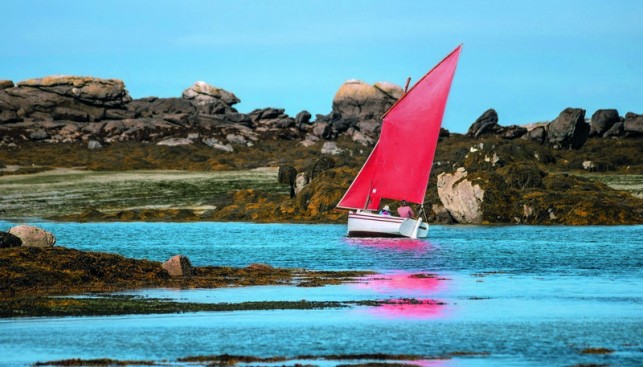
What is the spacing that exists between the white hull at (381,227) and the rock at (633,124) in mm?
74931

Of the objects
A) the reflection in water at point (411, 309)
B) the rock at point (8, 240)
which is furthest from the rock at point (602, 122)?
the reflection in water at point (411, 309)

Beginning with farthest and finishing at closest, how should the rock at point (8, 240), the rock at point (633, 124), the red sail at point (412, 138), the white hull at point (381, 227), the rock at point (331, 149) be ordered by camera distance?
the rock at point (331, 149), the rock at point (633, 124), the red sail at point (412, 138), the white hull at point (381, 227), the rock at point (8, 240)

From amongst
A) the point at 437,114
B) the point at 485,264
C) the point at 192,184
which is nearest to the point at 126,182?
the point at 192,184

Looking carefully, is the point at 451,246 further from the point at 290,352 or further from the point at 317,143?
the point at 317,143

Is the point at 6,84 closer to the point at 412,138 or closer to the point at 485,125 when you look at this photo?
the point at 485,125

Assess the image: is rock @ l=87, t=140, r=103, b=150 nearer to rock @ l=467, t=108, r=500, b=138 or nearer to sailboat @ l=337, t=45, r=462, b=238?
rock @ l=467, t=108, r=500, b=138

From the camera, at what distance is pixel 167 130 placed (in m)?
161

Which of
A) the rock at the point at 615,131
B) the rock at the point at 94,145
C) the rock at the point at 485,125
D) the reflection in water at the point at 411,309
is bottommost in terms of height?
the reflection in water at the point at 411,309

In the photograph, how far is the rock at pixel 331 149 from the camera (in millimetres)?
146250

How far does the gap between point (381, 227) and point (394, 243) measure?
435 centimetres

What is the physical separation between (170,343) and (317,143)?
432 ft

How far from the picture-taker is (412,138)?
7019cm

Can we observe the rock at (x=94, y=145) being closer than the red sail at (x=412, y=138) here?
No

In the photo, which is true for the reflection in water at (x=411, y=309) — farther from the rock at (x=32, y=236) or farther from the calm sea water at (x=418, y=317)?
the rock at (x=32, y=236)
